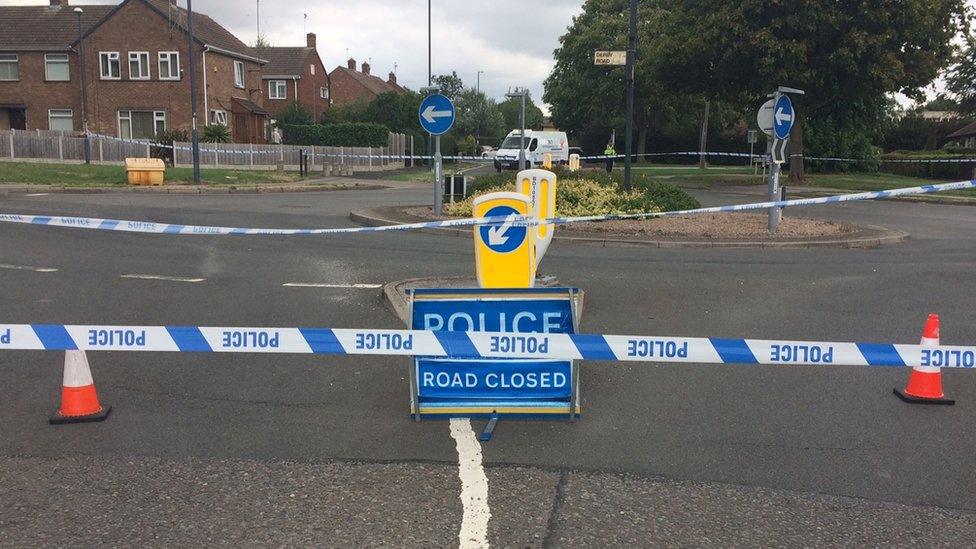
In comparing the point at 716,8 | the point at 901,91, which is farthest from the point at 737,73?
the point at 901,91

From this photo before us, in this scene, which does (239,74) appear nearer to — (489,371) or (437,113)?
(437,113)

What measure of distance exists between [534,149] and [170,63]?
63.8 ft

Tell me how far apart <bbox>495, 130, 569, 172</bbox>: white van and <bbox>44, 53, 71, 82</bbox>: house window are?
913 inches

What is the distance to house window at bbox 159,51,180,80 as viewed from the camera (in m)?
43.4

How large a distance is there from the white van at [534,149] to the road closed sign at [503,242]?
116 ft

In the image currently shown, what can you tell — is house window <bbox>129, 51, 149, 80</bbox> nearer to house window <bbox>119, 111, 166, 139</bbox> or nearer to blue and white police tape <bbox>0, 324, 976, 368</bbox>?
house window <bbox>119, 111, 166, 139</bbox>


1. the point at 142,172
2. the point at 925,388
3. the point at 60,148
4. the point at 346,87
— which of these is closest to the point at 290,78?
the point at 346,87

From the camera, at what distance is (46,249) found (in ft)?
40.8

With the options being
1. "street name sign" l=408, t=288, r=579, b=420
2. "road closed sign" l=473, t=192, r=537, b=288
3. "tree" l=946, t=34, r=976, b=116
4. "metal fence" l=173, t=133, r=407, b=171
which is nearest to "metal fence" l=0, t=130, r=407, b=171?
"metal fence" l=173, t=133, r=407, b=171

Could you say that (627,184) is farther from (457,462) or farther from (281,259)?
(457,462)

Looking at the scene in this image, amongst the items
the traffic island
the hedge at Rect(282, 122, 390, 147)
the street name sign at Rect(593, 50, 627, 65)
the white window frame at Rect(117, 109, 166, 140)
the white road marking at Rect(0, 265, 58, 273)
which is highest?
the street name sign at Rect(593, 50, 627, 65)

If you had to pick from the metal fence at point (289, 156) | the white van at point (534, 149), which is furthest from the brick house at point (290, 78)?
the white van at point (534, 149)

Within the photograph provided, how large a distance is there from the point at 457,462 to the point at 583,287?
18.3ft

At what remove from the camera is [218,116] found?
46062 mm
